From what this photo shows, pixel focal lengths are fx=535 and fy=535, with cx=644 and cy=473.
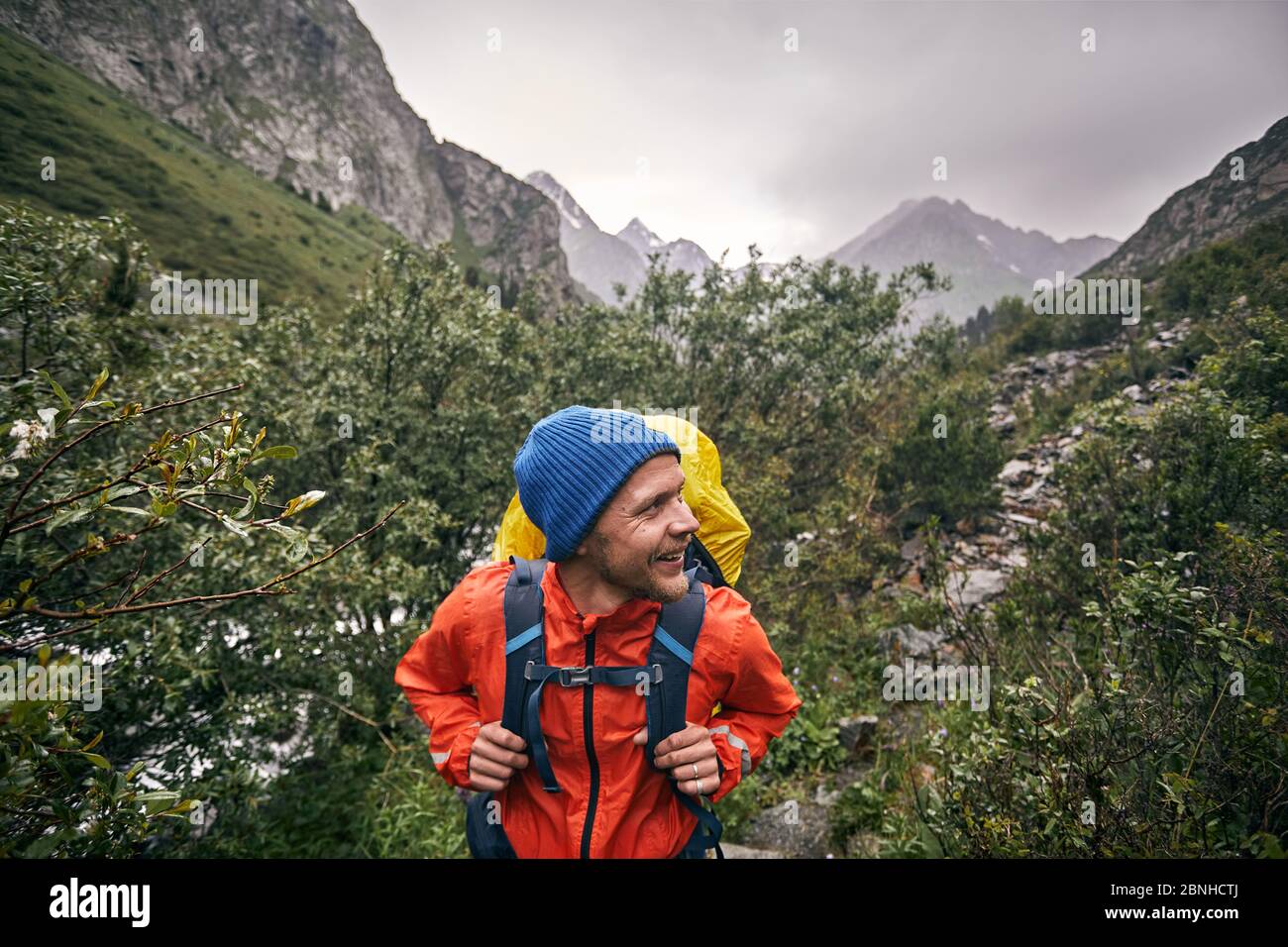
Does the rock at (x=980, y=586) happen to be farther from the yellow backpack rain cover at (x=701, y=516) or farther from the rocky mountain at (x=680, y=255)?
the rocky mountain at (x=680, y=255)

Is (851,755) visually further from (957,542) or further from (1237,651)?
(957,542)

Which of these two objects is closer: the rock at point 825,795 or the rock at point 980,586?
the rock at point 825,795

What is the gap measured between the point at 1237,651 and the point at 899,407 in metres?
12.4

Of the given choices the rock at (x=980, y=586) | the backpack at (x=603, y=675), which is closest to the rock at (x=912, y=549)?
the rock at (x=980, y=586)

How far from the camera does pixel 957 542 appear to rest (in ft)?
29.8

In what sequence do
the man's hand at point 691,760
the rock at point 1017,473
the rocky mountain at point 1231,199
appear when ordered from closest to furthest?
the man's hand at point 691,760
the rocky mountain at point 1231,199
the rock at point 1017,473

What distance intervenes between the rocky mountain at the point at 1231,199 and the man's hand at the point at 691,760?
478 centimetres

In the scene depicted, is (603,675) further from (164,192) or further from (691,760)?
(164,192)

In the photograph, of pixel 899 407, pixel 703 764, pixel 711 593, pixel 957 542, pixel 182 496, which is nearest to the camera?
pixel 182 496

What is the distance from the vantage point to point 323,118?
112812 millimetres

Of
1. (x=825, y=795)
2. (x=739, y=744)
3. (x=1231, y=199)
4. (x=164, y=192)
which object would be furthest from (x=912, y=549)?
(x=164, y=192)

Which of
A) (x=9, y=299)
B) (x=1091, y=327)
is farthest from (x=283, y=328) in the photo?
(x=1091, y=327)

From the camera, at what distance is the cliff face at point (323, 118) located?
78.8 meters

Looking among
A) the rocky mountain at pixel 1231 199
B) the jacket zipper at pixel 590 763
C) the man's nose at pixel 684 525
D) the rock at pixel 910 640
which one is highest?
the rocky mountain at pixel 1231 199
